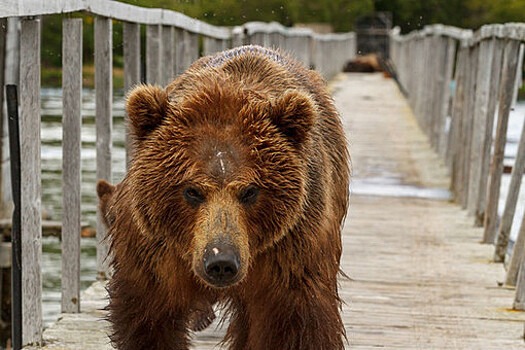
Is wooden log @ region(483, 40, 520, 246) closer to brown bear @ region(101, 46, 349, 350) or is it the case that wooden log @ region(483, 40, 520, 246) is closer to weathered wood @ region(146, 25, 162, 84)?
weathered wood @ region(146, 25, 162, 84)

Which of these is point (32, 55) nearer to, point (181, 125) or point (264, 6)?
point (181, 125)

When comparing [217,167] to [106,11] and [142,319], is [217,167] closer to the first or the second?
[142,319]

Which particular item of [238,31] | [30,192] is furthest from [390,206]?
[30,192]

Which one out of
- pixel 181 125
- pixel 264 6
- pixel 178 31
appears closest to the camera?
pixel 181 125

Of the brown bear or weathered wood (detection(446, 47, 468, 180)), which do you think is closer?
the brown bear

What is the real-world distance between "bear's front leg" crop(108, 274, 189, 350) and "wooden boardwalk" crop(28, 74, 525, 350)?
875 millimetres

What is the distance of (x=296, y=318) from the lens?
4.55 m

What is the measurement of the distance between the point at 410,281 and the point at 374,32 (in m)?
52.1

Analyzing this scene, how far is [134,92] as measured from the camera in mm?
4445

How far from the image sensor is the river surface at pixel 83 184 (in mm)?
15219

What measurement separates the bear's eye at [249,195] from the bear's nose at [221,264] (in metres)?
0.24

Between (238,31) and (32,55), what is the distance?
19.2 ft

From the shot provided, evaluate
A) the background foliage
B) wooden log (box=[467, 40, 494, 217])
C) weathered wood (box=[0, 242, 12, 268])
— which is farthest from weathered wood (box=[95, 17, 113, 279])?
the background foliage

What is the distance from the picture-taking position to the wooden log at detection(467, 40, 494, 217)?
932 centimetres
